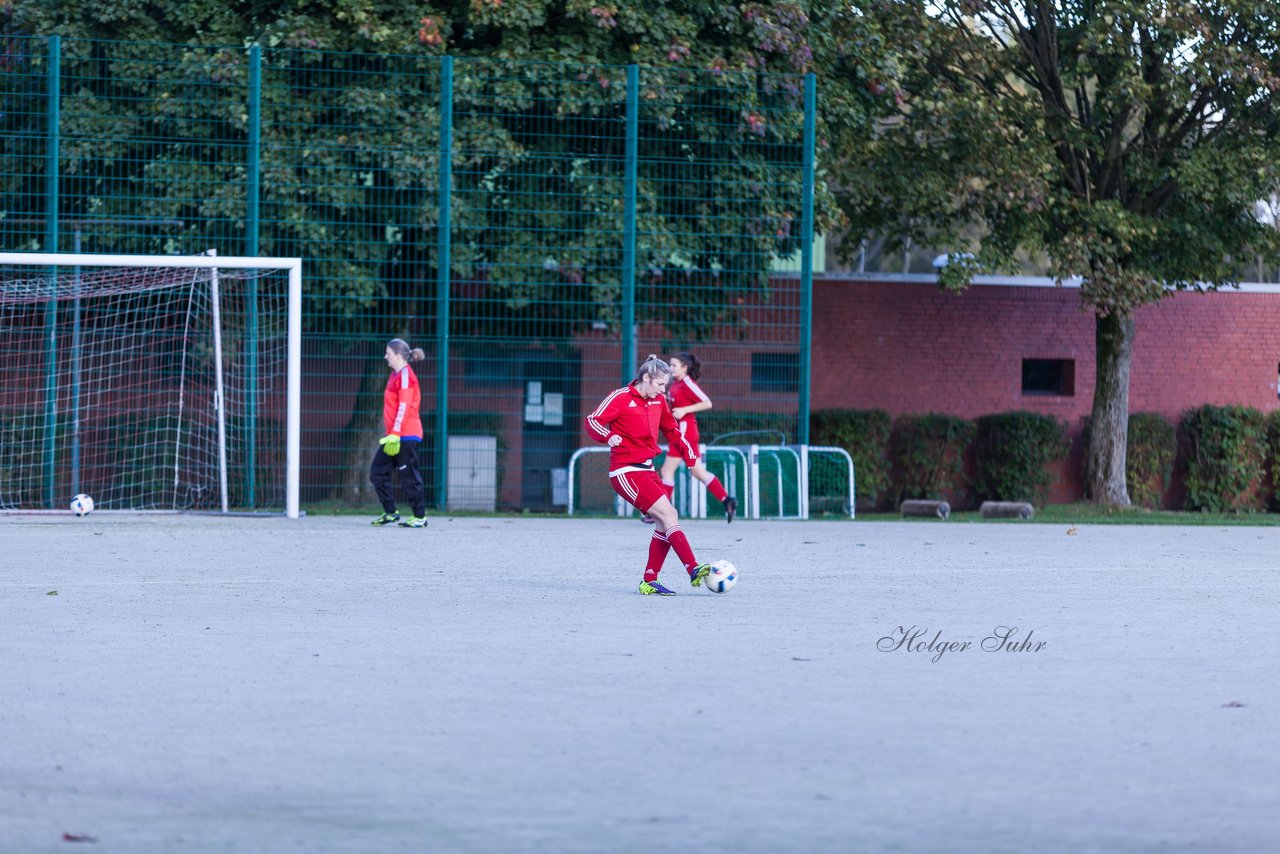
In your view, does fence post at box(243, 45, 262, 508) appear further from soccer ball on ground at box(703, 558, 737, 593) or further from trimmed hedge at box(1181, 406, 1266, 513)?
trimmed hedge at box(1181, 406, 1266, 513)

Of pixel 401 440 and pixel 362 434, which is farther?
pixel 362 434

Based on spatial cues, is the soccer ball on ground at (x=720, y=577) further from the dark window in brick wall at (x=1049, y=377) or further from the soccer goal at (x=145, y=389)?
the dark window in brick wall at (x=1049, y=377)

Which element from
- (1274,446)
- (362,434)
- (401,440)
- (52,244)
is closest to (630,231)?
(362,434)

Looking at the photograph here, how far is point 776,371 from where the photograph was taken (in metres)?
20.6

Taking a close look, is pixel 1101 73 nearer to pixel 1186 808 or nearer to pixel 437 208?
pixel 437 208

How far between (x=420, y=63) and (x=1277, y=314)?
1546 cm

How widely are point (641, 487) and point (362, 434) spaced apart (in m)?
9.49

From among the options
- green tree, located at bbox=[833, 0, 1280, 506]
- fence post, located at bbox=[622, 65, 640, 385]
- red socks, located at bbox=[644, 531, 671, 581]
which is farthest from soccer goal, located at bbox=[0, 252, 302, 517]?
green tree, located at bbox=[833, 0, 1280, 506]

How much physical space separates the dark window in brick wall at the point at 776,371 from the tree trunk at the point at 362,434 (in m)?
4.46

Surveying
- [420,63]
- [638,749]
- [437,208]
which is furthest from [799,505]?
[638,749]

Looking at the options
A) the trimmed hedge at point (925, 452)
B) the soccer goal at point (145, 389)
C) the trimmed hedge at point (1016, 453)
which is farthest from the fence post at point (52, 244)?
the trimmed hedge at point (1016, 453)

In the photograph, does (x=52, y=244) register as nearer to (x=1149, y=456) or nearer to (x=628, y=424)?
(x=628, y=424)

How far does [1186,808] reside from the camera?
551cm

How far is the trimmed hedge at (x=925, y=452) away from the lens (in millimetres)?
25641
